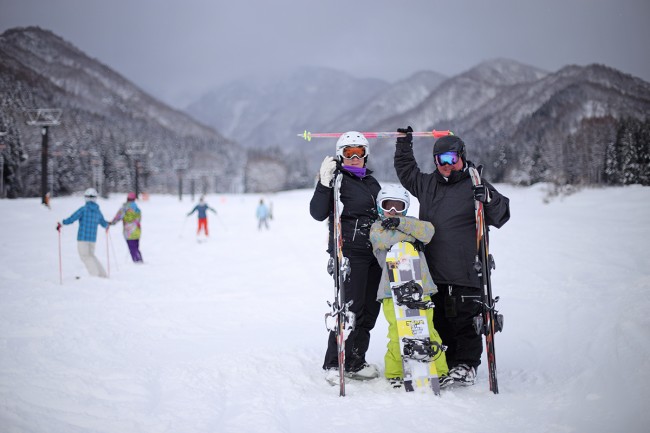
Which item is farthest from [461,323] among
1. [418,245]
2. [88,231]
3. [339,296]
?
[88,231]

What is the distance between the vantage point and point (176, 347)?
543cm

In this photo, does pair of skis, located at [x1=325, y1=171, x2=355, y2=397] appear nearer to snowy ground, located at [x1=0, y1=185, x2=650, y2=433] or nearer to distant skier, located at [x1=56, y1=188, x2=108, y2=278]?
snowy ground, located at [x1=0, y1=185, x2=650, y2=433]

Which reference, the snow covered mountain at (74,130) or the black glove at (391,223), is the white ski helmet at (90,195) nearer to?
the snow covered mountain at (74,130)

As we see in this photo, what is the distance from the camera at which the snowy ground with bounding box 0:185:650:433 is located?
10.5 feet

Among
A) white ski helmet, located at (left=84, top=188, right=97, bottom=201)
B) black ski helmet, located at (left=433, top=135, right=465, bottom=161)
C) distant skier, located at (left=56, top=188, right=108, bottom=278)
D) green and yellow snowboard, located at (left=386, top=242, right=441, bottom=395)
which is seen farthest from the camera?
white ski helmet, located at (left=84, top=188, right=97, bottom=201)

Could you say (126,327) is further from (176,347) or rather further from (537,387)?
(537,387)

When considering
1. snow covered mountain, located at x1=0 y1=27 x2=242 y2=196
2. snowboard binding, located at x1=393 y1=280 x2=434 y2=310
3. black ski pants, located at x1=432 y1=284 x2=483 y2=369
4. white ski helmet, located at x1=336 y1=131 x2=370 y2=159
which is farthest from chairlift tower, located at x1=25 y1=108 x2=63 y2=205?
black ski pants, located at x1=432 y1=284 x2=483 y2=369

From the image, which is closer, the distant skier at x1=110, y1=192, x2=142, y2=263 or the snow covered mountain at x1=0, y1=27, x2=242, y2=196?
the distant skier at x1=110, y1=192, x2=142, y2=263

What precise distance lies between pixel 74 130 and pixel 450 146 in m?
51.3

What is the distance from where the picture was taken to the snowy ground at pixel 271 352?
3199mm

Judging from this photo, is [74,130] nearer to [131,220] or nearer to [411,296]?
[131,220]

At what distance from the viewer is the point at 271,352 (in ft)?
16.5

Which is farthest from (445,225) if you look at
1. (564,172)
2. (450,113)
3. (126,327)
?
(450,113)

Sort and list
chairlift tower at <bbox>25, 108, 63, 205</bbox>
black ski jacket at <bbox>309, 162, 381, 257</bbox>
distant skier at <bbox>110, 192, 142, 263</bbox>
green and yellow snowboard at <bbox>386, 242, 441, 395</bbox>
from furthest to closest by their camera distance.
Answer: chairlift tower at <bbox>25, 108, 63, 205</bbox>
distant skier at <bbox>110, 192, 142, 263</bbox>
black ski jacket at <bbox>309, 162, 381, 257</bbox>
green and yellow snowboard at <bbox>386, 242, 441, 395</bbox>
